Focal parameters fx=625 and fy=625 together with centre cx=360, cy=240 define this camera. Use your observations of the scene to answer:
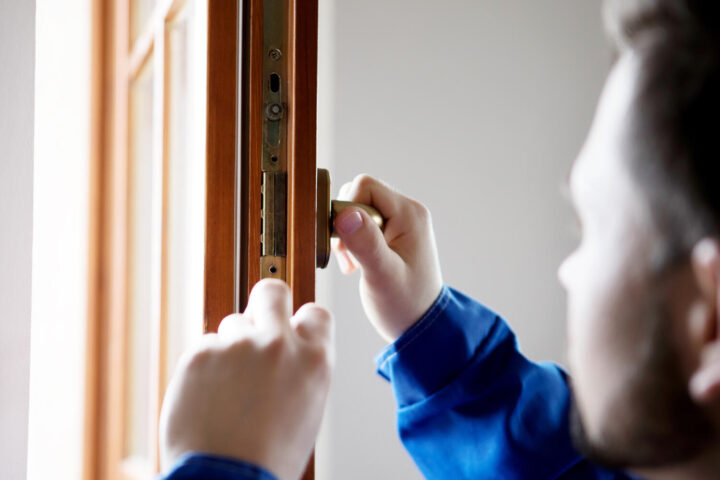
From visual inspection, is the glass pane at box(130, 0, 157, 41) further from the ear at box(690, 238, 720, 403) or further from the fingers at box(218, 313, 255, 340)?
the ear at box(690, 238, 720, 403)

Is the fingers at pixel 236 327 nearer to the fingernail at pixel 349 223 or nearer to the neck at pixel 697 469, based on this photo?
the fingernail at pixel 349 223

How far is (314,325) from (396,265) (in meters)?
0.23

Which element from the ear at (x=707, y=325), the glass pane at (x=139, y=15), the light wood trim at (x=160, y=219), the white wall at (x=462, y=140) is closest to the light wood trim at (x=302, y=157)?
the ear at (x=707, y=325)

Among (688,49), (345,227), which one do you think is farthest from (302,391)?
(688,49)

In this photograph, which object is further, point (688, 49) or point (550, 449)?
point (550, 449)

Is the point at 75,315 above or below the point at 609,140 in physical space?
below

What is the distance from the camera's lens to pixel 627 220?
0.43m

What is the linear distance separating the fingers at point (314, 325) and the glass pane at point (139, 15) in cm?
66

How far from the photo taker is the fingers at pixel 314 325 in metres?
0.43

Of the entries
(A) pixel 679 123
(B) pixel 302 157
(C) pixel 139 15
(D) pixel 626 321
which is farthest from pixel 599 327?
(C) pixel 139 15

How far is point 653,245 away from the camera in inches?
16.5

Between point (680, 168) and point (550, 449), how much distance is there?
16.2 inches

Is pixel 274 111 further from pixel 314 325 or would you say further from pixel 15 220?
pixel 15 220

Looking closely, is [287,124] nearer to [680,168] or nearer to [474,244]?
[680,168]
